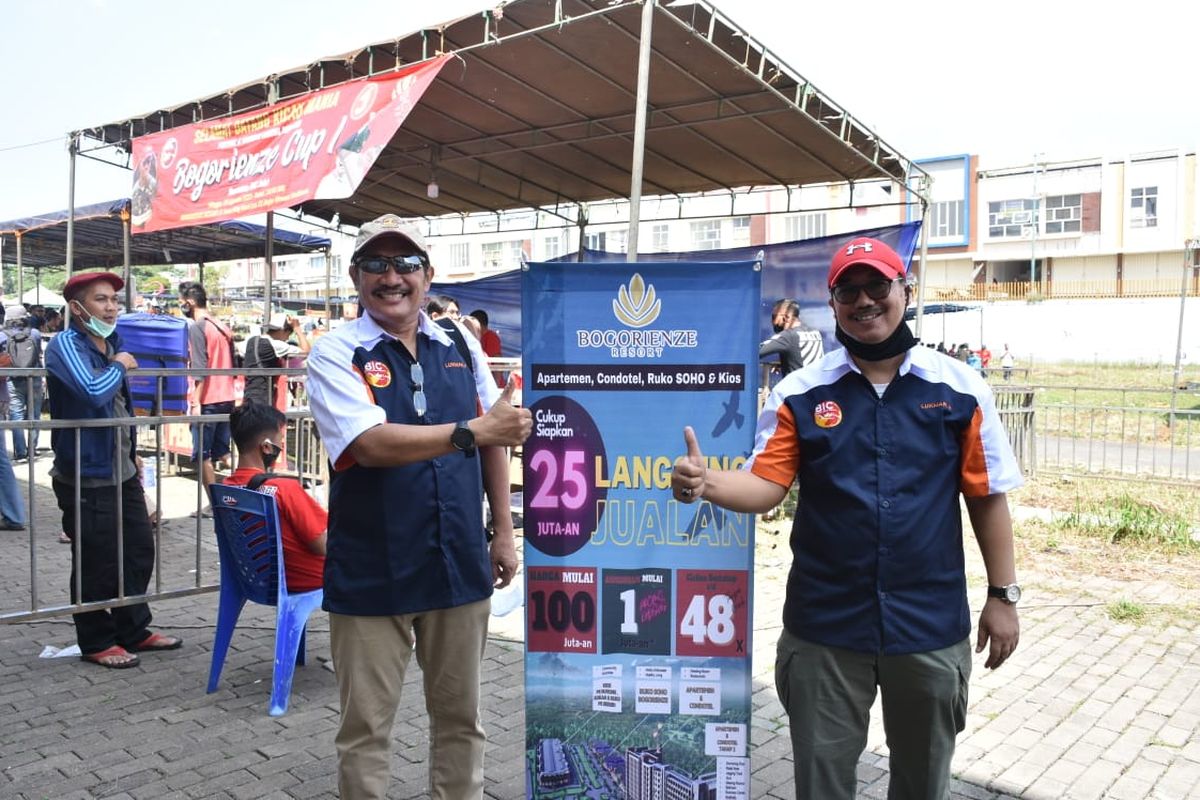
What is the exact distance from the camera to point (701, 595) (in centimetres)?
298

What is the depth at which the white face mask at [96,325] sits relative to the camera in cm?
452

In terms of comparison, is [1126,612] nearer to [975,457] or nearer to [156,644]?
[975,457]

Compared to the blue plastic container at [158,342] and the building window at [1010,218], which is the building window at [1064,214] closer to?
the building window at [1010,218]

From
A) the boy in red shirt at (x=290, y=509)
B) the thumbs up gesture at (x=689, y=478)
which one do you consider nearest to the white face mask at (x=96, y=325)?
the boy in red shirt at (x=290, y=509)

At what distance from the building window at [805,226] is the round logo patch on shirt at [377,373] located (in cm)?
4175

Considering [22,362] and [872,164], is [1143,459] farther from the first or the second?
[22,362]

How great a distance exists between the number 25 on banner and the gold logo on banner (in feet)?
2.79

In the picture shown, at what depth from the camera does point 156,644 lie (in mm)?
4949

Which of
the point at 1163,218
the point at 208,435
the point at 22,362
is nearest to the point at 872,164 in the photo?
the point at 208,435

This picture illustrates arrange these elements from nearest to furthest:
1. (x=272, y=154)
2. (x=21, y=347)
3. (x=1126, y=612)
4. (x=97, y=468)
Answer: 1. (x=97, y=468)
2. (x=1126, y=612)
3. (x=272, y=154)
4. (x=21, y=347)

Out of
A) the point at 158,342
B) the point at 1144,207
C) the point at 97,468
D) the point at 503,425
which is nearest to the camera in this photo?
the point at 503,425

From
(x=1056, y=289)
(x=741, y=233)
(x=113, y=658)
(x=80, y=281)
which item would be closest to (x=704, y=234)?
(x=741, y=233)

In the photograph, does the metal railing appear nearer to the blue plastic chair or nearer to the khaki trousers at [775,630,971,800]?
the blue plastic chair

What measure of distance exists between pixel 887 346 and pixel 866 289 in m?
0.17
